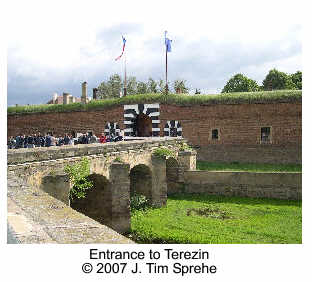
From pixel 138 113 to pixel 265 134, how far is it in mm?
8825

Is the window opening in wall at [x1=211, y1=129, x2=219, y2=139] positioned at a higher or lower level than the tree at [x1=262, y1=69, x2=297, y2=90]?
lower

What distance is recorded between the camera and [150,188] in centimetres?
1611

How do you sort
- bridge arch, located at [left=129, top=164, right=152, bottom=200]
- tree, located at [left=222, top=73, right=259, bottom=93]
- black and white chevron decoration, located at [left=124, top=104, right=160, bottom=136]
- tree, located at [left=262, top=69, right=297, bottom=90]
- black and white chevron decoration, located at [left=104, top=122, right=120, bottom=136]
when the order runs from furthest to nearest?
tree, located at [left=222, top=73, right=259, bottom=93] < tree, located at [left=262, top=69, right=297, bottom=90] < black and white chevron decoration, located at [left=104, top=122, right=120, bottom=136] < black and white chevron decoration, located at [left=124, top=104, right=160, bottom=136] < bridge arch, located at [left=129, top=164, right=152, bottom=200]


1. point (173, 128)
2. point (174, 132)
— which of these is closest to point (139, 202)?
point (174, 132)

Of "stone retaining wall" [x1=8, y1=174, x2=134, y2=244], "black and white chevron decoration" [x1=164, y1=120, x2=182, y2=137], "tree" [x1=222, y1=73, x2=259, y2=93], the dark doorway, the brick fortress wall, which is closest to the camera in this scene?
"stone retaining wall" [x1=8, y1=174, x2=134, y2=244]

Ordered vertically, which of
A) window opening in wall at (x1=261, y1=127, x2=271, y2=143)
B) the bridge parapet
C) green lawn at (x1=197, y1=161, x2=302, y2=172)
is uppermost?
window opening in wall at (x1=261, y1=127, x2=271, y2=143)

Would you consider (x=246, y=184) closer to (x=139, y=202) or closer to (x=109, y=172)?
(x=139, y=202)

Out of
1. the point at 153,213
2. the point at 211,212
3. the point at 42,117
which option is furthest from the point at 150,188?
the point at 42,117

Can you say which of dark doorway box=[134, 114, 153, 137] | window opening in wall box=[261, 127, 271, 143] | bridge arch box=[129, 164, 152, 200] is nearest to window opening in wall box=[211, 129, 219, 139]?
window opening in wall box=[261, 127, 271, 143]

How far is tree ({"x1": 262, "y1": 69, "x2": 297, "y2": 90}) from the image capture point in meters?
40.3

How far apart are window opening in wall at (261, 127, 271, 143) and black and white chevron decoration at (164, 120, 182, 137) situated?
5418mm

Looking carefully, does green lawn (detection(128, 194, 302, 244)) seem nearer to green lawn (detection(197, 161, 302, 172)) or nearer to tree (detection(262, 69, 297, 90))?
green lawn (detection(197, 161, 302, 172))

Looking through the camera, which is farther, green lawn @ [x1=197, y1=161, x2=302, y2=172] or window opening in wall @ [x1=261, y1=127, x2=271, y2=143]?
window opening in wall @ [x1=261, y1=127, x2=271, y2=143]

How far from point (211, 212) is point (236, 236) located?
3.15m
